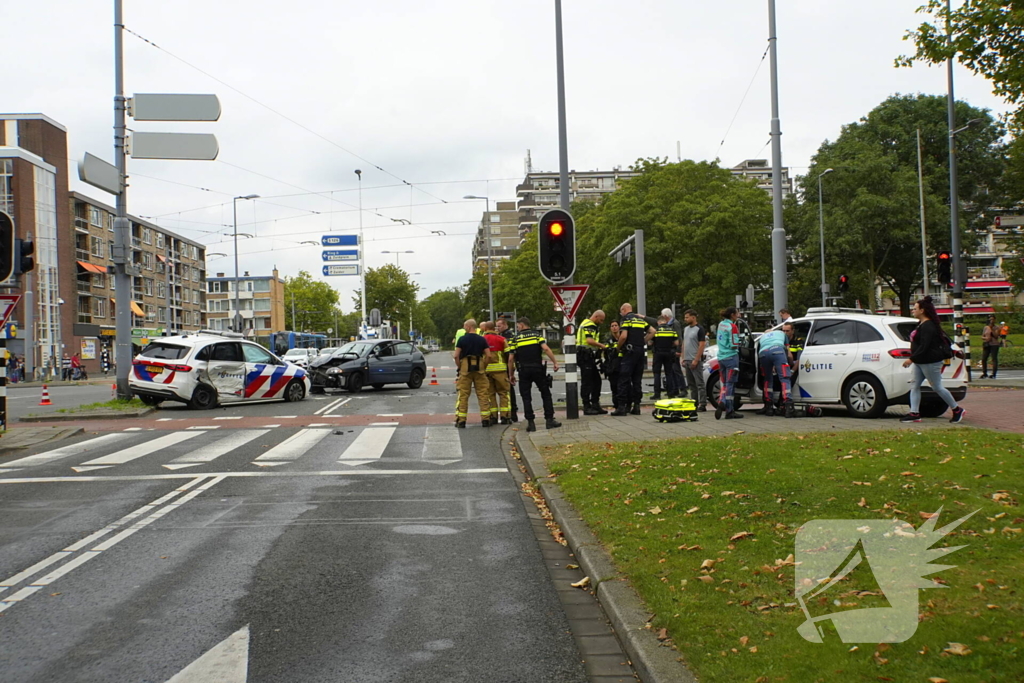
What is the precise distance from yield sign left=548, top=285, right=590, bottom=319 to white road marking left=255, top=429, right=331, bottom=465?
429 centimetres

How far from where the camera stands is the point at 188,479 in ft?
32.5

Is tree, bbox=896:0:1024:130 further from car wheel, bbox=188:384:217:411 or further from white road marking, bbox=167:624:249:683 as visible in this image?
car wheel, bbox=188:384:217:411

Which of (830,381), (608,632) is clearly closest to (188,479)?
(608,632)

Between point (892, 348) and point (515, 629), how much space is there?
10.5 m

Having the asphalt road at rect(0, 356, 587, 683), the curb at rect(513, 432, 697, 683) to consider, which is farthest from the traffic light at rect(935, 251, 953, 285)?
the curb at rect(513, 432, 697, 683)

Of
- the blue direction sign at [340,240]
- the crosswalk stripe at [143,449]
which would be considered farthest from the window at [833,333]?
the blue direction sign at [340,240]

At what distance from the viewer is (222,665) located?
4262 mm

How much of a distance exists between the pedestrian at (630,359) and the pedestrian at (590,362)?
41cm

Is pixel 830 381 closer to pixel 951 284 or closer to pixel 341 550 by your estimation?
pixel 341 550

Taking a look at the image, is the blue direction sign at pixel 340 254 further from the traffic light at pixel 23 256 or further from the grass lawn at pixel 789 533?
the grass lawn at pixel 789 533

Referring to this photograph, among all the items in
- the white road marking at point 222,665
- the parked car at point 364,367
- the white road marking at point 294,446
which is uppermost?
the parked car at point 364,367

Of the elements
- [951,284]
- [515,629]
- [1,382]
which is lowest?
[515,629]

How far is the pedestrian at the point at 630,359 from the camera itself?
15.6 metres

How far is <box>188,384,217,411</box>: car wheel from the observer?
2086 cm
